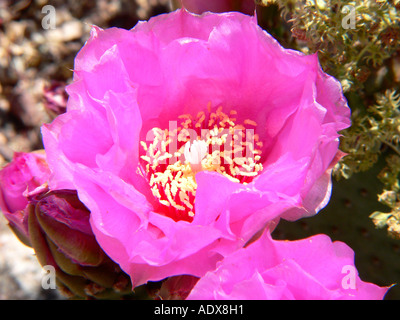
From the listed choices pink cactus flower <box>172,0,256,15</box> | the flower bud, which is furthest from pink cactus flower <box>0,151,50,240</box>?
pink cactus flower <box>172,0,256,15</box>

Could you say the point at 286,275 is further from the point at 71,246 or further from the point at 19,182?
the point at 19,182

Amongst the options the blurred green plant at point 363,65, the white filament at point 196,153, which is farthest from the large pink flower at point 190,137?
the blurred green plant at point 363,65

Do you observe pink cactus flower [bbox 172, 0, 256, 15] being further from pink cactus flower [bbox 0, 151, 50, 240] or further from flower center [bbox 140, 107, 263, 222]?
pink cactus flower [bbox 0, 151, 50, 240]

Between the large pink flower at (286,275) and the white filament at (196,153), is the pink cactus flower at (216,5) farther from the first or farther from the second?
the large pink flower at (286,275)
